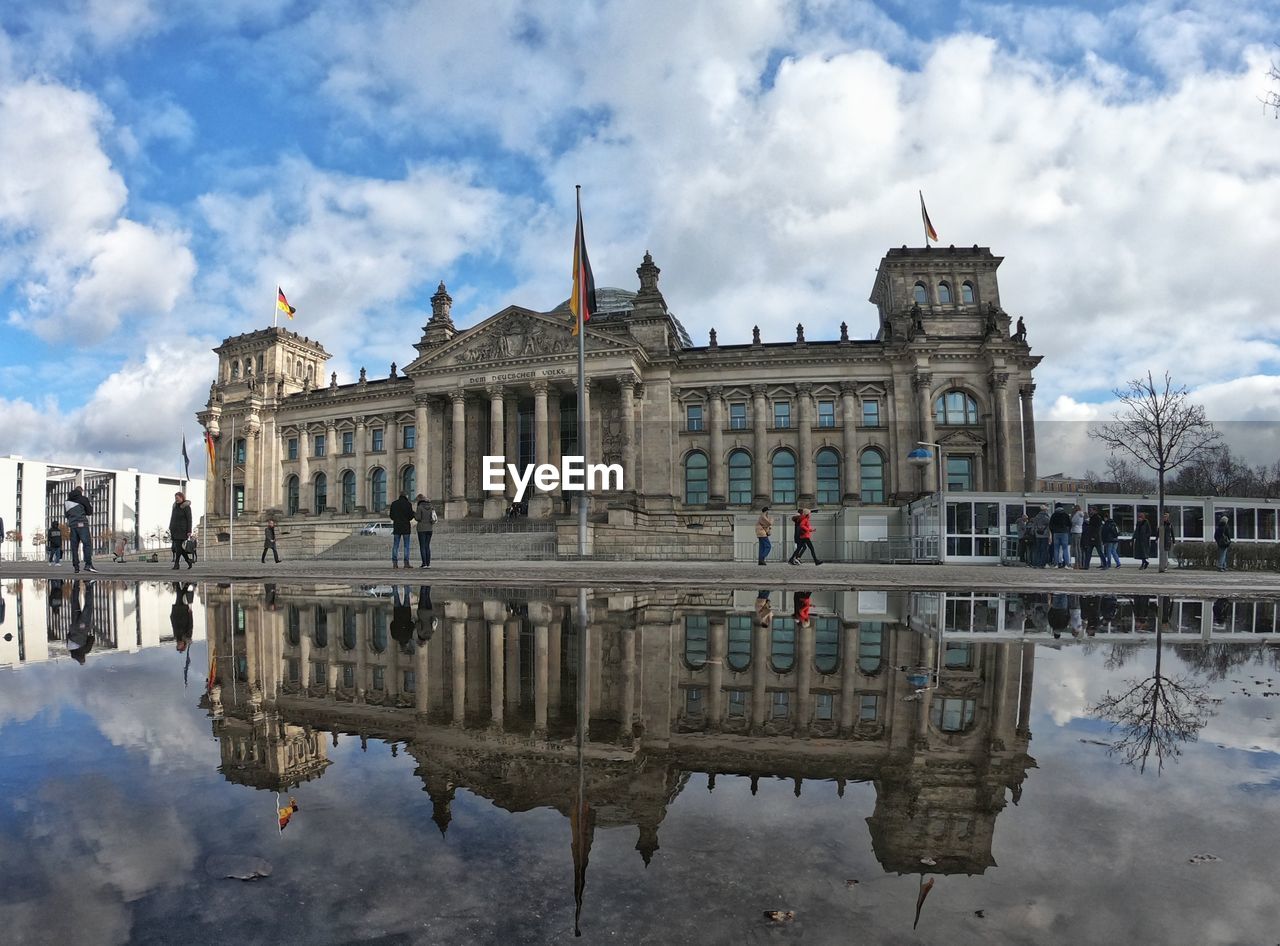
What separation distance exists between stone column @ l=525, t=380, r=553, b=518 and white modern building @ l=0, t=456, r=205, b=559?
7806 cm

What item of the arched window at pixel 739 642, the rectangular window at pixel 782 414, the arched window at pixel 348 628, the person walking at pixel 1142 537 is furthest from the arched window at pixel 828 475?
the arched window at pixel 348 628

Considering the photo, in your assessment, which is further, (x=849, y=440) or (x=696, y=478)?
(x=696, y=478)

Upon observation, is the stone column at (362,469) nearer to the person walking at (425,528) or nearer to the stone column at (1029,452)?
the person walking at (425,528)

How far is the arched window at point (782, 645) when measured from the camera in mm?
5523

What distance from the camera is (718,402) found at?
4816 cm

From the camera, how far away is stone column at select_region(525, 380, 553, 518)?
4516cm

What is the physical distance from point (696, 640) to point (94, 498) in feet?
478

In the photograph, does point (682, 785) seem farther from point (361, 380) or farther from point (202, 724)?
point (361, 380)

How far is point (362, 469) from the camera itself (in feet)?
183

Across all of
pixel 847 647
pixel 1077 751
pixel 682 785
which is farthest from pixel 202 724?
pixel 847 647

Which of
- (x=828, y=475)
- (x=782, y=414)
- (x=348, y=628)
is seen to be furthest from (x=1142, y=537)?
(x=348, y=628)

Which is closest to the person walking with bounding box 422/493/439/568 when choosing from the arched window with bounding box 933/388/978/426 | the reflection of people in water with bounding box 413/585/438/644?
the reflection of people in water with bounding box 413/585/438/644

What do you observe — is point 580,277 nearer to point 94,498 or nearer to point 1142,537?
point 1142,537

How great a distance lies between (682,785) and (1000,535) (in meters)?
29.3
